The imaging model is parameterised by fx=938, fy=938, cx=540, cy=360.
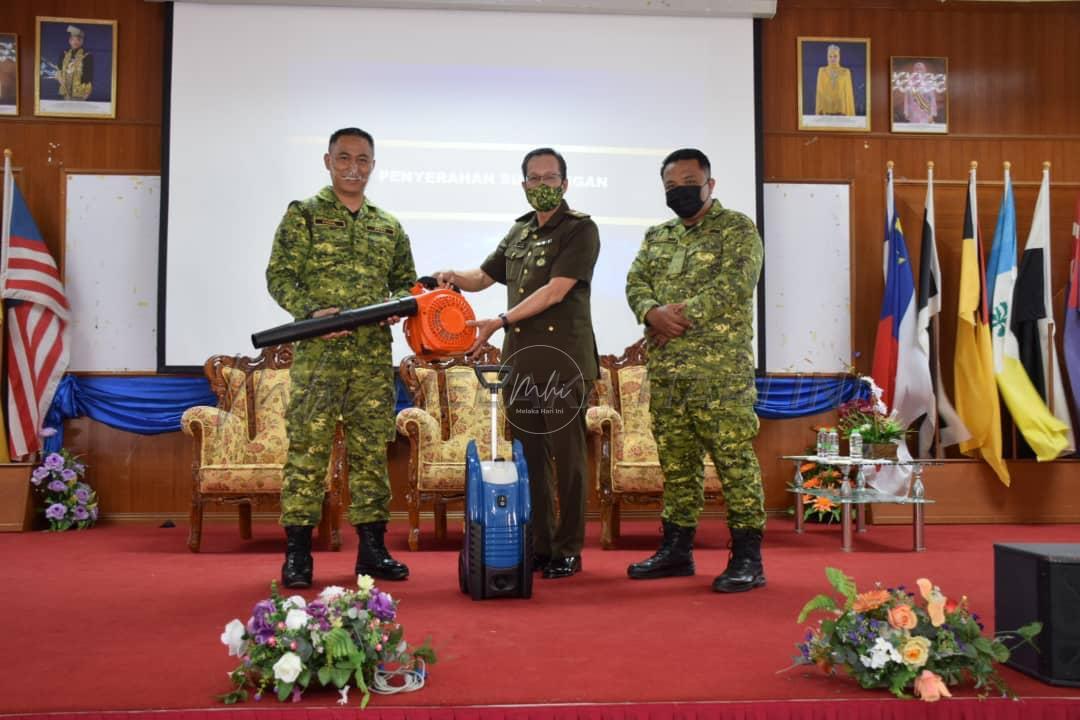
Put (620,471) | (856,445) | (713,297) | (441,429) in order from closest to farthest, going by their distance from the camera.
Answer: (713,297) < (620,471) < (856,445) < (441,429)

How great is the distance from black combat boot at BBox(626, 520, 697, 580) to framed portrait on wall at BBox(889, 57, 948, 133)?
385cm

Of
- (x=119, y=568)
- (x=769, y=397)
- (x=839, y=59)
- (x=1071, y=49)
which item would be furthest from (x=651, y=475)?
(x=1071, y=49)

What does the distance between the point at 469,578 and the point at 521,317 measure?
0.95 meters

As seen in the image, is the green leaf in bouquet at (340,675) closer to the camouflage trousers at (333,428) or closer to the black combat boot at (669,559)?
the camouflage trousers at (333,428)

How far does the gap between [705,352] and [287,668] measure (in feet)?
Result: 6.30

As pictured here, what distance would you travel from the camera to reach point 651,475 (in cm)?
473

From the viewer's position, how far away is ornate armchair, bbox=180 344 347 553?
455 centimetres

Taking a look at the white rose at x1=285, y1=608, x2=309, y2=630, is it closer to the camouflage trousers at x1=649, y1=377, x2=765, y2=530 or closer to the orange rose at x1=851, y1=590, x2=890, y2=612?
the orange rose at x1=851, y1=590, x2=890, y2=612

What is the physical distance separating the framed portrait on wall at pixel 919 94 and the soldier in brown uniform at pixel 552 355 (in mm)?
3584

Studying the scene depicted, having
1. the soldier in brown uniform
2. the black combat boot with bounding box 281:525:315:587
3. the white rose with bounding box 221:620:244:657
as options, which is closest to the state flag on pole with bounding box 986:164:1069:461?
the soldier in brown uniform

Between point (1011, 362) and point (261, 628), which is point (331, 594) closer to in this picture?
point (261, 628)

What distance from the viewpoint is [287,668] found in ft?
6.11

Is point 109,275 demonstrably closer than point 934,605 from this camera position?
No

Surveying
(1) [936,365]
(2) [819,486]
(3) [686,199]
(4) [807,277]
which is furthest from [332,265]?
(1) [936,365]
